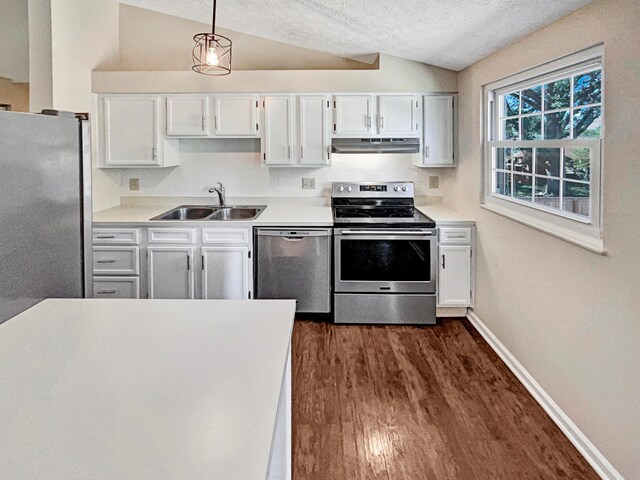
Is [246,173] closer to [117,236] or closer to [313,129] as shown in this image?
[313,129]

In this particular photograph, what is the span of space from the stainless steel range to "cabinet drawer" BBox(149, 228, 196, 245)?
44.6 inches

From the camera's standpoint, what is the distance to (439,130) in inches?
175

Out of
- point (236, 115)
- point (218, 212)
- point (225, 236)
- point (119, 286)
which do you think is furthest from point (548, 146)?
point (119, 286)

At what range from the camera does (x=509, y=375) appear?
10.6ft

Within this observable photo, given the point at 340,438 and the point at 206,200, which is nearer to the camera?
the point at 340,438

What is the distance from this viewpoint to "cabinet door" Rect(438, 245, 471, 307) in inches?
163

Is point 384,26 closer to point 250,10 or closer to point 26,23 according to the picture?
point 250,10

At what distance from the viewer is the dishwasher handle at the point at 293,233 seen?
13.4 ft

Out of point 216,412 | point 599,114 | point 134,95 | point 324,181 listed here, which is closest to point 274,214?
point 324,181

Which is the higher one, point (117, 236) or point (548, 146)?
point (548, 146)

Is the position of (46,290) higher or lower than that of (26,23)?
lower

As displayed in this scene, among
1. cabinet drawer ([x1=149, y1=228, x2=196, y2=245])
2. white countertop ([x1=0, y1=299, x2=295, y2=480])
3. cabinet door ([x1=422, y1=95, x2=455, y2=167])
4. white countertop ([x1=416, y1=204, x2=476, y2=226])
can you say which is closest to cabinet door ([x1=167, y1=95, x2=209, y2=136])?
cabinet drawer ([x1=149, y1=228, x2=196, y2=245])

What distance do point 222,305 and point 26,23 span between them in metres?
3.59

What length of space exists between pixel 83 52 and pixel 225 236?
74.3 inches
